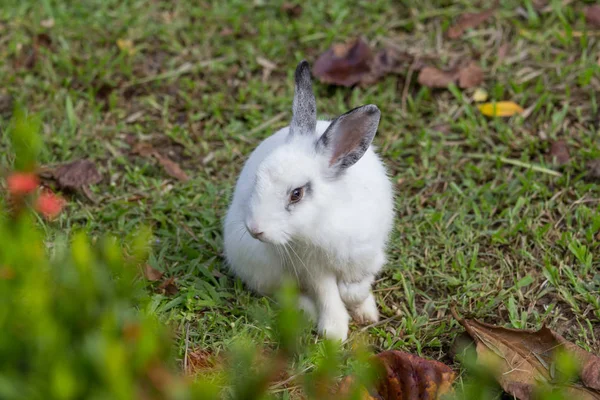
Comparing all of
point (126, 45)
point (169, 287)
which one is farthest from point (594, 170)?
point (126, 45)

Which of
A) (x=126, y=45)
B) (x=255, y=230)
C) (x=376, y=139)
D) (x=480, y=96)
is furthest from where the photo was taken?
(x=126, y=45)

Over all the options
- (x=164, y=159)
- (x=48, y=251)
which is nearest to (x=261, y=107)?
(x=164, y=159)

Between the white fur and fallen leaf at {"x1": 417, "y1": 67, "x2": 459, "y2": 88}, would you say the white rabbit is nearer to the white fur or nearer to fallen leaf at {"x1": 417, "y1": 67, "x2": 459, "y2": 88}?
the white fur

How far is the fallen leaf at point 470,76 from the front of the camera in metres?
5.39

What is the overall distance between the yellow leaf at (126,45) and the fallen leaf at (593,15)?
3204 millimetres

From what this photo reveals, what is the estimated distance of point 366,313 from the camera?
4004mm

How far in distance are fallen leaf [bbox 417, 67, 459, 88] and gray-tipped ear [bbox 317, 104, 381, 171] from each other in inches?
78.5

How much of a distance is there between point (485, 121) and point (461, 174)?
496 mm

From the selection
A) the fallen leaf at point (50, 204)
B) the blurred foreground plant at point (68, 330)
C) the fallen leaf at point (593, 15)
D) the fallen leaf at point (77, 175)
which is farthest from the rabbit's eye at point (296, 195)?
the fallen leaf at point (593, 15)

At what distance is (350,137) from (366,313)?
96cm

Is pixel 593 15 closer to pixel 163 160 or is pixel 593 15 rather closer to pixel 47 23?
pixel 163 160

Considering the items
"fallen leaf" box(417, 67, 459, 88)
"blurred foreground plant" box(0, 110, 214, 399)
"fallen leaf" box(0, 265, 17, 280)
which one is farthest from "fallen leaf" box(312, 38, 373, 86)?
"fallen leaf" box(0, 265, 17, 280)

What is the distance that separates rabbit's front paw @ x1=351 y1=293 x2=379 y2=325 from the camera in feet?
13.1

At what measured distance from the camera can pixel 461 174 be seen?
487cm
